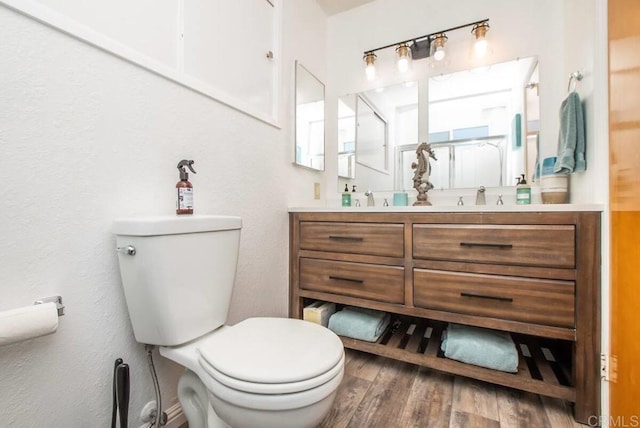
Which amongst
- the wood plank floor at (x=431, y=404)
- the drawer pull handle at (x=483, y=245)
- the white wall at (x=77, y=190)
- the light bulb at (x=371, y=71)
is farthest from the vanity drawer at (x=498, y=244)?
the light bulb at (x=371, y=71)

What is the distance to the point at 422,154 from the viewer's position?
1681mm

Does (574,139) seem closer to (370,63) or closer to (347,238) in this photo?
(347,238)

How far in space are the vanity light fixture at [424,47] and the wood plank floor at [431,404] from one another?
185cm

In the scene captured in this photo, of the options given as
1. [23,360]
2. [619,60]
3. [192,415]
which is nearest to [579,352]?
[619,60]

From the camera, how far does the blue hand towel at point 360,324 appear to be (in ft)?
4.81

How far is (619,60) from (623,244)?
0.61 meters

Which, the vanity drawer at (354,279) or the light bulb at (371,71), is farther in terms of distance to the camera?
the light bulb at (371,71)

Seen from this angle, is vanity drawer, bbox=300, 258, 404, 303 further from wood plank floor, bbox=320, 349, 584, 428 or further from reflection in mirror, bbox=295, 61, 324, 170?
reflection in mirror, bbox=295, 61, 324, 170

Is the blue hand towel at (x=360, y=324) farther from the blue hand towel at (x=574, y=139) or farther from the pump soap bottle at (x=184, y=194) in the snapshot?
the blue hand towel at (x=574, y=139)

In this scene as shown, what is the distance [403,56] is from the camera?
1871mm

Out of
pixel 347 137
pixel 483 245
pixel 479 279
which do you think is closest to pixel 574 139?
pixel 483 245

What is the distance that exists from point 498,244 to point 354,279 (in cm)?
68

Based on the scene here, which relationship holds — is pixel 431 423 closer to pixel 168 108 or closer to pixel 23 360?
pixel 23 360

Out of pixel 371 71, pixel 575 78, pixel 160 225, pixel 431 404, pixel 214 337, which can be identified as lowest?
pixel 431 404
